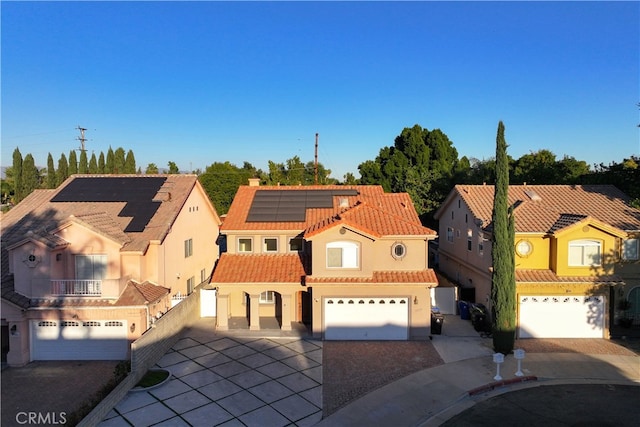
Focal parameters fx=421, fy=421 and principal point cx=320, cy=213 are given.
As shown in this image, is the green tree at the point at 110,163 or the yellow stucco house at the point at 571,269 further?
the green tree at the point at 110,163

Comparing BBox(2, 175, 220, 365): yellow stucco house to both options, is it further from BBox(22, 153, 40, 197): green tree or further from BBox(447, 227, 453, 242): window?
BBox(22, 153, 40, 197): green tree

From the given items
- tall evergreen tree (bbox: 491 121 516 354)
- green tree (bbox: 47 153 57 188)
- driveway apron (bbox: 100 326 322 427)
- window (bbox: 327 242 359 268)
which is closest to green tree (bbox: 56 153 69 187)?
green tree (bbox: 47 153 57 188)

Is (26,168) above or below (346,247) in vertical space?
above

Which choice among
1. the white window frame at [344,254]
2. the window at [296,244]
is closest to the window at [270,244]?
the window at [296,244]

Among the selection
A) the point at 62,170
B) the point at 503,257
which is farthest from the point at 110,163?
the point at 503,257

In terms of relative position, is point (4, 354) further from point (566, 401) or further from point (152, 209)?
point (566, 401)

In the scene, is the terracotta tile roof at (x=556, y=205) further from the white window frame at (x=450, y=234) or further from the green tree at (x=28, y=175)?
the green tree at (x=28, y=175)

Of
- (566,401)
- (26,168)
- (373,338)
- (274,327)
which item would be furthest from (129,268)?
(26,168)
